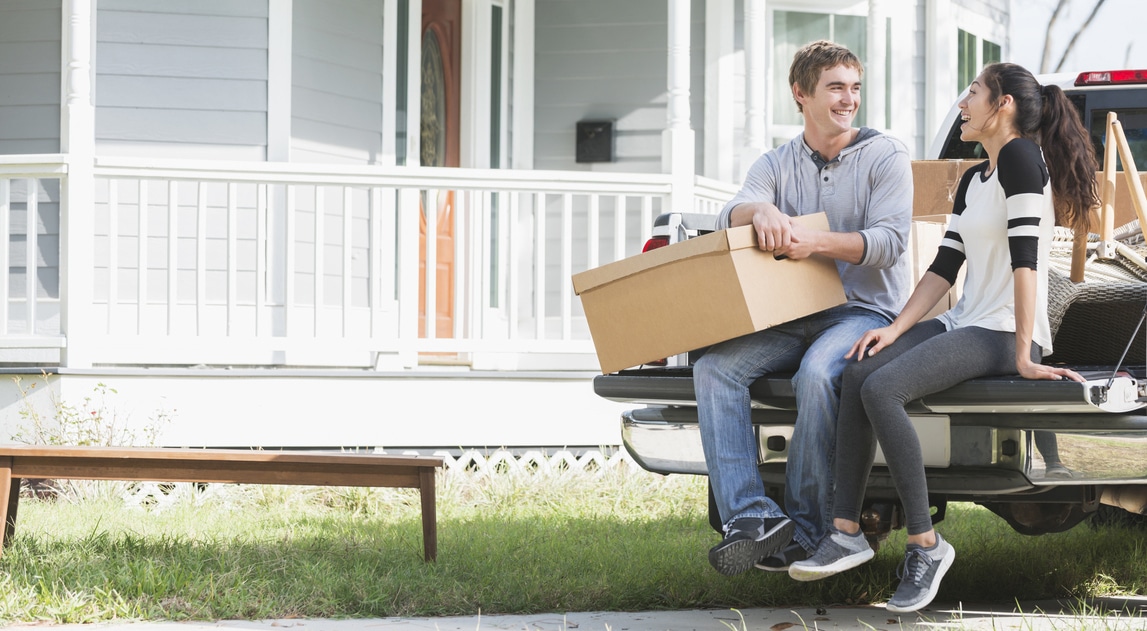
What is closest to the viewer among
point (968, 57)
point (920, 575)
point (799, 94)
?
point (920, 575)

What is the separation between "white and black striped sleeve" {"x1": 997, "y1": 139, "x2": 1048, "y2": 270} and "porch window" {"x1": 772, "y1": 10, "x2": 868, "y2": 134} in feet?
21.6

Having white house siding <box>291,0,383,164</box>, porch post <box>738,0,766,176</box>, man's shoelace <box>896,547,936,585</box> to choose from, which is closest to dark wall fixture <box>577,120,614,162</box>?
porch post <box>738,0,766,176</box>

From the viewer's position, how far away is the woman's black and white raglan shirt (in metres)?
3.00

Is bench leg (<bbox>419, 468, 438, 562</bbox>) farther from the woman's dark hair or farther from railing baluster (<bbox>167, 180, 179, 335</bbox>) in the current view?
railing baluster (<bbox>167, 180, 179, 335</bbox>)

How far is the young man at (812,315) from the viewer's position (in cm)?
312

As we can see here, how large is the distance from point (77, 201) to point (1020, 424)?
17.1 ft

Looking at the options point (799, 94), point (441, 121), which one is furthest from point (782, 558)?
point (441, 121)

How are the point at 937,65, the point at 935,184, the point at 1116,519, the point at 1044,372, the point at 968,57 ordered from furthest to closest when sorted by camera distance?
the point at 968,57, the point at 937,65, the point at 1116,519, the point at 935,184, the point at 1044,372

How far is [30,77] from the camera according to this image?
7.60 metres

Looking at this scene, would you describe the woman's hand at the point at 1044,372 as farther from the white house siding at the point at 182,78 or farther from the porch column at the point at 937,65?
the porch column at the point at 937,65

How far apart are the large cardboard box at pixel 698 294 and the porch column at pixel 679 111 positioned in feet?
12.5

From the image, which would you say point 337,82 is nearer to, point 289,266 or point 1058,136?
point 289,266

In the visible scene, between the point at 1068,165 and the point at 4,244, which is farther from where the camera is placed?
the point at 4,244

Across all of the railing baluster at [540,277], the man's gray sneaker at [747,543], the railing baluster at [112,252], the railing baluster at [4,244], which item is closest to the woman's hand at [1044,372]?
the man's gray sneaker at [747,543]
